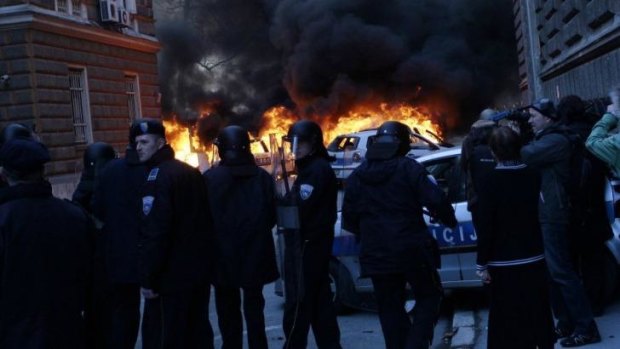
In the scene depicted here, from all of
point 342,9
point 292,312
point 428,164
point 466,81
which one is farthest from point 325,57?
point 292,312

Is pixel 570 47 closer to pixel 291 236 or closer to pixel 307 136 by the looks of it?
pixel 307 136

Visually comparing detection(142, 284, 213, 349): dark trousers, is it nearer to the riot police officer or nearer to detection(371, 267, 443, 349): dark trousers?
detection(371, 267, 443, 349): dark trousers

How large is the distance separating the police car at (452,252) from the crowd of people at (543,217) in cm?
29

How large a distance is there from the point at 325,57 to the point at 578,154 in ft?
75.7

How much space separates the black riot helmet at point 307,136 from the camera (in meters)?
5.52

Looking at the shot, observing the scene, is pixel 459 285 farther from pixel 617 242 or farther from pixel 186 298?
pixel 186 298

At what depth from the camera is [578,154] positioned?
5766mm

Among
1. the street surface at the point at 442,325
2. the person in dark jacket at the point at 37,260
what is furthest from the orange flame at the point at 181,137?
the person in dark jacket at the point at 37,260

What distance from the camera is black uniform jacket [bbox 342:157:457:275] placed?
16.5 ft

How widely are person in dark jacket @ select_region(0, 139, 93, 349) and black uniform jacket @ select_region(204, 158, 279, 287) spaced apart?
5.37ft

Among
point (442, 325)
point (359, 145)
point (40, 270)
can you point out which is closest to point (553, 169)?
point (442, 325)

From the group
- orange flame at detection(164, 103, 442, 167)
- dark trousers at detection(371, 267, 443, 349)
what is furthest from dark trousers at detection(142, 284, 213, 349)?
orange flame at detection(164, 103, 442, 167)

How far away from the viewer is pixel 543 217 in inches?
222

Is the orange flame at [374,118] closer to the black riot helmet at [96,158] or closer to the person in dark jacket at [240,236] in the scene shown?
the black riot helmet at [96,158]
